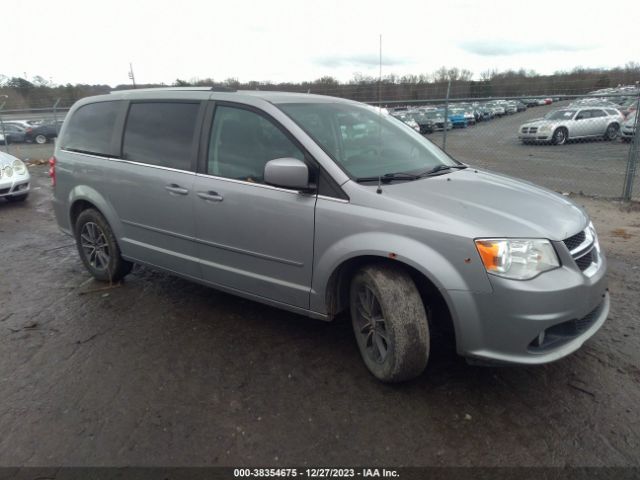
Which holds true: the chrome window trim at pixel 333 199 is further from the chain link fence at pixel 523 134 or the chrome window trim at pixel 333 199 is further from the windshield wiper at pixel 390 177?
the chain link fence at pixel 523 134

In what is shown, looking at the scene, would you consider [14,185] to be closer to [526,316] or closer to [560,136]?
[526,316]

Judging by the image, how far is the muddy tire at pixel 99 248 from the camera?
444cm

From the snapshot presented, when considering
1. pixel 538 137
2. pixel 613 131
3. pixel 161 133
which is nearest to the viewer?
pixel 161 133

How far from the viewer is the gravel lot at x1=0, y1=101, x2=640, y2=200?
10.2m

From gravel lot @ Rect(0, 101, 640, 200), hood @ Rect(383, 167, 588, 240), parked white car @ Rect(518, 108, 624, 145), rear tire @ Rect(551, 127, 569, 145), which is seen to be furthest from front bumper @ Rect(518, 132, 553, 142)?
hood @ Rect(383, 167, 588, 240)

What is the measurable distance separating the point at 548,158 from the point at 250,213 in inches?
577

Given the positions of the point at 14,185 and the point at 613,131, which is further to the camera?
the point at 613,131

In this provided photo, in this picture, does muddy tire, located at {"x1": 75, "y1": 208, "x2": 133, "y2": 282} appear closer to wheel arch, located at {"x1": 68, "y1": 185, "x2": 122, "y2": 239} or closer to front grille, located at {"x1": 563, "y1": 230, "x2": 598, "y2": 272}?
wheel arch, located at {"x1": 68, "y1": 185, "x2": 122, "y2": 239}

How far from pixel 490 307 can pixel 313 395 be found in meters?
1.19

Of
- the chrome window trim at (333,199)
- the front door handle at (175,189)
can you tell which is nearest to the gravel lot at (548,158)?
the chrome window trim at (333,199)

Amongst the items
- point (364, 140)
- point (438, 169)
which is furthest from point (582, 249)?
point (364, 140)

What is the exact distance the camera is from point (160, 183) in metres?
3.78

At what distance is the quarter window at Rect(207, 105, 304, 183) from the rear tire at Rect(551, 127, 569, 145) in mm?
19512

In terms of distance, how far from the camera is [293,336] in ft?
11.7
